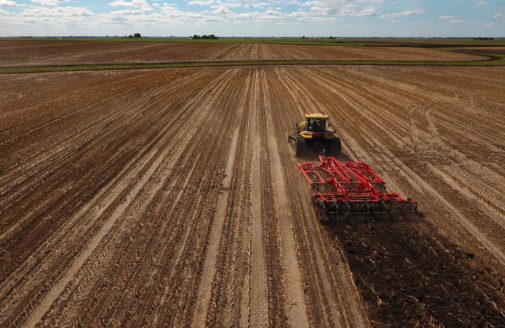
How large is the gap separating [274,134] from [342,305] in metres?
10.8

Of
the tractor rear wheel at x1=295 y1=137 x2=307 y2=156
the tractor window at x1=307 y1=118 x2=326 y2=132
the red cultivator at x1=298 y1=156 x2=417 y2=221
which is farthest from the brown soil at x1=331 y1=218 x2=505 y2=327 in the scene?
the tractor window at x1=307 y1=118 x2=326 y2=132

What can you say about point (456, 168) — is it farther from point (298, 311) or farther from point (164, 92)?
point (164, 92)

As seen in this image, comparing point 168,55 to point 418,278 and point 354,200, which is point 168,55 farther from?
point 418,278

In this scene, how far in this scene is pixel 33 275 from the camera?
6.62 meters

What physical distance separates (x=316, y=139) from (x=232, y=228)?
6469mm

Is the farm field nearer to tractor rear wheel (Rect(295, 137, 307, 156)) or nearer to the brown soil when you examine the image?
the brown soil

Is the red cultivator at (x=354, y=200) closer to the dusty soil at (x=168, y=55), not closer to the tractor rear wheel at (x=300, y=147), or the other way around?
the tractor rear wheel at (x=300, y=147)

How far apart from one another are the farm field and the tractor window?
1.42 meters

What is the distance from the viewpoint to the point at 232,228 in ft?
26.9

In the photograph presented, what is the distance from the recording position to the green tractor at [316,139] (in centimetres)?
1309

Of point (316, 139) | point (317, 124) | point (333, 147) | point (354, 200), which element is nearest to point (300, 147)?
point (316, 139)

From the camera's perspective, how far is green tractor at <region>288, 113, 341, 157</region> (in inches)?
516

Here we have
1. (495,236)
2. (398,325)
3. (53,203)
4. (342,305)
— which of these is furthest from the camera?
(53,203)

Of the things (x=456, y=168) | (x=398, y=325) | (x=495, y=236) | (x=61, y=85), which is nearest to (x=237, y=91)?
(x=61, y=85)
